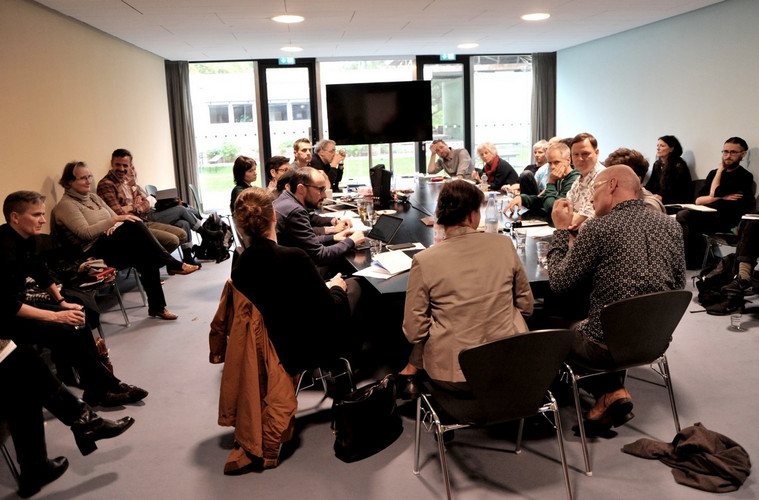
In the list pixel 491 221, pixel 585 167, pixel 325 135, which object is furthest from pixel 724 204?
pixel 325 135

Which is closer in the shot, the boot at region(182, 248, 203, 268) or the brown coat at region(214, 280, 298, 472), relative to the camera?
the brown coat at region(214, 280, 298, 472)

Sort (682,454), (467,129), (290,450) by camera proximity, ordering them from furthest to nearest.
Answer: (467,129) → (290,450) → (682,454)

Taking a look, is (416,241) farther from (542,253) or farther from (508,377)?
(508,377)

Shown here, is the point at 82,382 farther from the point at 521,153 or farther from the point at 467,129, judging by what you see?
the point at 521,153

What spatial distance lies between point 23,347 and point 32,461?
0.49 m

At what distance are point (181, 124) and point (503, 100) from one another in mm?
5540

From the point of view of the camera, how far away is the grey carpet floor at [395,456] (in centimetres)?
251

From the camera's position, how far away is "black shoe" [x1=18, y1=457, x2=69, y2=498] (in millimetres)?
2580

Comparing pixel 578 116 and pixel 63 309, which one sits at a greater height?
pixel 578 116

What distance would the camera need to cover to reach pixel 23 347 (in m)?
2.66

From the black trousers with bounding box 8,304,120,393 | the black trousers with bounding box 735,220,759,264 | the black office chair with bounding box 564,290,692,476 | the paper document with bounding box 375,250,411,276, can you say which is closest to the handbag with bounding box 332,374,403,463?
the paper document with bounding box 375,250,411,276

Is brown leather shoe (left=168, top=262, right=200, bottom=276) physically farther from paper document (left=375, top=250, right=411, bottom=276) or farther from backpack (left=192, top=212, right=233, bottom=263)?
paper document (left=375, top=250, right=411, bottom=276)

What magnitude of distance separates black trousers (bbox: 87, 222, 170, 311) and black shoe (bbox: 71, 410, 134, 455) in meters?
2.11

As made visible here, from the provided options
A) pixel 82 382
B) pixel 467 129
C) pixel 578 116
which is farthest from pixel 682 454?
pixel 467 129
